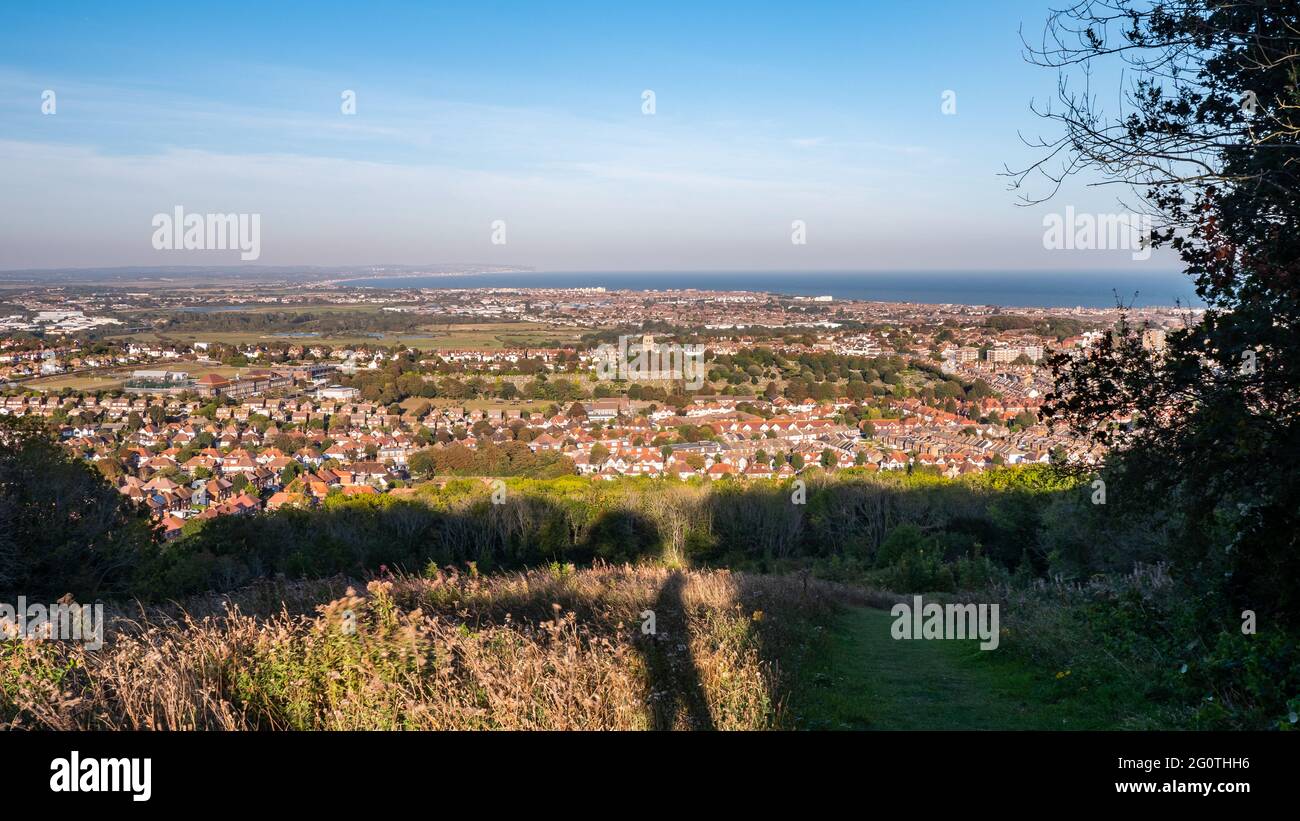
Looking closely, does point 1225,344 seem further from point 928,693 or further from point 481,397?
point 481,397

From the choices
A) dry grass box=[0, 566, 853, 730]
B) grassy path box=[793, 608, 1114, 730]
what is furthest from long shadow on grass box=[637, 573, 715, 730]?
grassy path box=[793, 608, 1114, 730]

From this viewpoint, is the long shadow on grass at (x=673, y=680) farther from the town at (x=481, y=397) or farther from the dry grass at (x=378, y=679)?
the town at (x=481, y=397)

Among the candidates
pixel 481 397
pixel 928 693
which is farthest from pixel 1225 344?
pixel 481 397

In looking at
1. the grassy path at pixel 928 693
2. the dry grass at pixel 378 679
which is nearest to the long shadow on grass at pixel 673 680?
the dry grass at pixel 378 679
